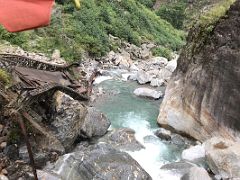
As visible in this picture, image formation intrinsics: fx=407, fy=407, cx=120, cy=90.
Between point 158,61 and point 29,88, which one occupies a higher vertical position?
point 29,88

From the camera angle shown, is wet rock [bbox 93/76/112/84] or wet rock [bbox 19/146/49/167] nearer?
wet rock [bbox 19/146/49/167]

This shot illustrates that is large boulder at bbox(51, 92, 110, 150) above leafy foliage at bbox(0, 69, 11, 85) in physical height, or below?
below

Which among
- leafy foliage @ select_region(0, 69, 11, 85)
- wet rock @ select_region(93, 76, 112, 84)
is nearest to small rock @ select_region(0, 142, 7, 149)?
leafy foliage @ select_region(0, 69, 11, 85)

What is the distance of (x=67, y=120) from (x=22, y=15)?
371 inches

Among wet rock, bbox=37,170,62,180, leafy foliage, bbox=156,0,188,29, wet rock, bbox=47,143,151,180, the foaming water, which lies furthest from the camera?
leafy foliage, bbox=156,0,188,29

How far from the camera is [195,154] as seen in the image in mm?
11844

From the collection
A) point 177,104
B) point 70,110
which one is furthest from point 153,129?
→ point 70,110

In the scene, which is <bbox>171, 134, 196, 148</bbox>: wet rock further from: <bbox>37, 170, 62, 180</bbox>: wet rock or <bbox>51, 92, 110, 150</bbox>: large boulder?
<bbox>37, 170, 62, 180</bbox>: wet rock

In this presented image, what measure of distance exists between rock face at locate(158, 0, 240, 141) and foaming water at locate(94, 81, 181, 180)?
0.97 m

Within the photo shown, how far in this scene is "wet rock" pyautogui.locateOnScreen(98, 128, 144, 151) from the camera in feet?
40.8

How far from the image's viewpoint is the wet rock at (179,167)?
35.2 ft

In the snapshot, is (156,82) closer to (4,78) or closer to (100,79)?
(100,79)

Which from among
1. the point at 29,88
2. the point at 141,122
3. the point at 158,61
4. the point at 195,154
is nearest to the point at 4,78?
the point at 29,88

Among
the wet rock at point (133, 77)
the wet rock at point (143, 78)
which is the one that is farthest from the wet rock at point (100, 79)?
the wet rock at point (143, 78)
